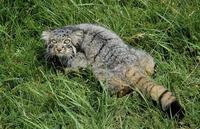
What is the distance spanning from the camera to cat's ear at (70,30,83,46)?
573 cm

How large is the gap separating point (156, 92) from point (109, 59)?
696 millimetres

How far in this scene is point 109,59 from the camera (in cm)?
546

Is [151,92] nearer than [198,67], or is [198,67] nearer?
[151,92]

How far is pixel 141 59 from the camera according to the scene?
5.47m

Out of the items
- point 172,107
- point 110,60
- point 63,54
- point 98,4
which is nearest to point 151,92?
point 172,107

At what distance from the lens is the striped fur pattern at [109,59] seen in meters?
5.00

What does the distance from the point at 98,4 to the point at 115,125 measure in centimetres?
169

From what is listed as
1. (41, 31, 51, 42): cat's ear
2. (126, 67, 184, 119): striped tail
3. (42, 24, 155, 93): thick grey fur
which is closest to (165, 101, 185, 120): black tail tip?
(126, 67, 184, 119): striped tail

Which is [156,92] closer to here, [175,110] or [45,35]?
[175,110]

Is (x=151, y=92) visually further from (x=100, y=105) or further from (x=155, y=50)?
(x=155, y=50)

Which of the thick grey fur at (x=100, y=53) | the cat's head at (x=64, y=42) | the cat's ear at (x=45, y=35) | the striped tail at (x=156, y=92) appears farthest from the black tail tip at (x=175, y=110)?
the cat's ear at (x=45, y=35)

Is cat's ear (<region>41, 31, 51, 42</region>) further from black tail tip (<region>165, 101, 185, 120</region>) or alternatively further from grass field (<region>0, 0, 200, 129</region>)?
black tail tip (<region>165, 101, 185, 120</region>)

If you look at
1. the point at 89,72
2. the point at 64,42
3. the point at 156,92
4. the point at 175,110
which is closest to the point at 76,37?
the point at 64,42

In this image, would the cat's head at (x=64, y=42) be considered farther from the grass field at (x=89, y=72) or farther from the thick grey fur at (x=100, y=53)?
the grass field at (x=89, y=72)
